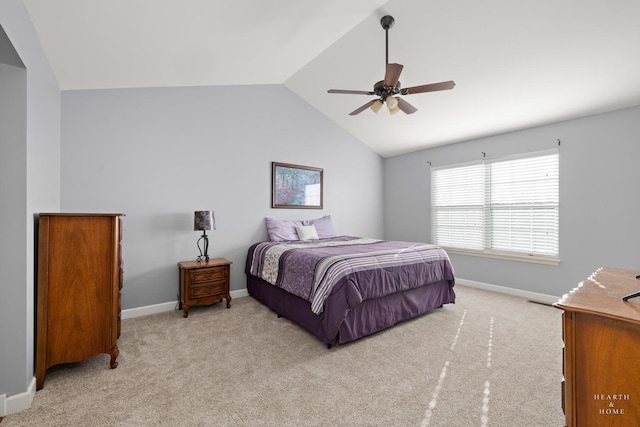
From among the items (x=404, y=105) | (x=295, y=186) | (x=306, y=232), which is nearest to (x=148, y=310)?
(x=306, y=232)

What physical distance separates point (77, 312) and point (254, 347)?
4.37 ft

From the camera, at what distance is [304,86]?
→ 4.22 metres

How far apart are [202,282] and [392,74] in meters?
2.94

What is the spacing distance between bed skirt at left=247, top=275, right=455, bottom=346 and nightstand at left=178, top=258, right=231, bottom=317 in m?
0.50

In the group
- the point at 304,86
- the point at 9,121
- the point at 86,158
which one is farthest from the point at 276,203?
the point at 9,121

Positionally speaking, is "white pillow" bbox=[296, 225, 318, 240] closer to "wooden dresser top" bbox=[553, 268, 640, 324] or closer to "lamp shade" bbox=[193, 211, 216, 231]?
"lamp shade" bbox=[193, 211, 216, 231]

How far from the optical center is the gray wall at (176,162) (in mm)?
2967

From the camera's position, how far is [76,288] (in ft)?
6.51

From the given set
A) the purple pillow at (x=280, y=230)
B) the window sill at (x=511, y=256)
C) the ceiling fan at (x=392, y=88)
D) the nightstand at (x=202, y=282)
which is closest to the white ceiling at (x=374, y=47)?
the ceiling fan at (x=392, y=88)

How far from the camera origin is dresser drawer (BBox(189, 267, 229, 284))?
3188 millimetres

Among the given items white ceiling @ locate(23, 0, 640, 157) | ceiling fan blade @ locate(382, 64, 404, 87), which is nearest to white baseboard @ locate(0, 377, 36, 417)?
white ceiling @ locate(23, 0, 640, 157)

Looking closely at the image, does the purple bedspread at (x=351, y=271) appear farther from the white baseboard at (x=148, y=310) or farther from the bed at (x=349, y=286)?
the white baseboard at (x=148, y=310)

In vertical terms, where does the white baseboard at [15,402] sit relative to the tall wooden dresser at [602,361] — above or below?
below

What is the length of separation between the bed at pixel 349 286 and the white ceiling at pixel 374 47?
6.95ft
